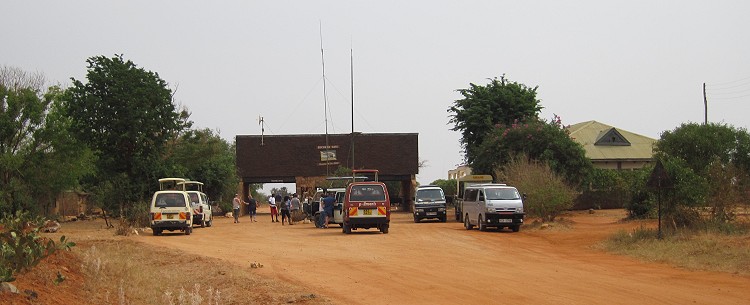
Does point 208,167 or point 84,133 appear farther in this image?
point 208,167

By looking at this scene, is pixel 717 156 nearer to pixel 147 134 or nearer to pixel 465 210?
pixel 465 210

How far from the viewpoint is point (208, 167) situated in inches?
→ 2381

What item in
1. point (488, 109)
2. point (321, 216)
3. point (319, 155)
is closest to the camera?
point (321, 216)

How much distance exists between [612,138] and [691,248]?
139ft

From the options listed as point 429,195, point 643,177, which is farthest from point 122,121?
point 643,177

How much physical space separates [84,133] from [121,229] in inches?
466

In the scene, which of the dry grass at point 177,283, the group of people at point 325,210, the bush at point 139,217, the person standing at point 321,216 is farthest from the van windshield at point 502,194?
the bush at point 139,217

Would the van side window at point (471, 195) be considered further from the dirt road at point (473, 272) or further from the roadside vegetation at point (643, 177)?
the dirt road at point (473, 272)

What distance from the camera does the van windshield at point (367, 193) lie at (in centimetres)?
3022

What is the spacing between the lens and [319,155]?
208ft

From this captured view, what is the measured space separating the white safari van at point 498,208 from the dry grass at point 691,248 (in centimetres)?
674

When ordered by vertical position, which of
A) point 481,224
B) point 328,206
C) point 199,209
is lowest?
point 481,224

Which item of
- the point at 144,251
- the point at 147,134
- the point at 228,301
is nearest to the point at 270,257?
the point at 144,251

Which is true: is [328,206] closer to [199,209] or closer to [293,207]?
[293,207]
